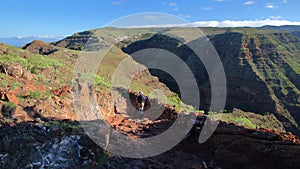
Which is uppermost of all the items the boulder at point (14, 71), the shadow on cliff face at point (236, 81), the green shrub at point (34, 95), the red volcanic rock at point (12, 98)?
the boulder at point (14, 71)

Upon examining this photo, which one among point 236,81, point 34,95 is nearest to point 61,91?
point 34,95

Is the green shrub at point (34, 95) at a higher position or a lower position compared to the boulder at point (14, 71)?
lower

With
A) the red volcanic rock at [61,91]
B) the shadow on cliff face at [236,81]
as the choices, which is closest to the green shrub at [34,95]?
the red volcanic rock at [61,91]

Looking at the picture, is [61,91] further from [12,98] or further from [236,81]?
[236,81]

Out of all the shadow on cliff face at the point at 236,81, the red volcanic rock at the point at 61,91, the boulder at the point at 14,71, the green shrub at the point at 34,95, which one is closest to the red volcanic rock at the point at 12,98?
the green shrub at the point at 34,95

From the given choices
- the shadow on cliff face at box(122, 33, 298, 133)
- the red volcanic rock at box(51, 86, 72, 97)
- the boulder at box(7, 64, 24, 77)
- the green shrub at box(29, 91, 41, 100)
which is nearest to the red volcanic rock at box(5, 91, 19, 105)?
the green shrub at box(29, 91, 41, 100)

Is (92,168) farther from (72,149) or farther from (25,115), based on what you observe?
(25,115)

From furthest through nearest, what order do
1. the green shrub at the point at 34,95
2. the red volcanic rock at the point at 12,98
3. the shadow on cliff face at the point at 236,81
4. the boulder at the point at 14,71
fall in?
the shadow on cliff face at the point at 236,81 → the boulder at the point at 14,71 → the green shrub at the point at 34,95 → the red volcanic rock at the point at 12,98

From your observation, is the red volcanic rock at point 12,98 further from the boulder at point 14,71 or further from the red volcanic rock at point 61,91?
the boulder at point 14,71

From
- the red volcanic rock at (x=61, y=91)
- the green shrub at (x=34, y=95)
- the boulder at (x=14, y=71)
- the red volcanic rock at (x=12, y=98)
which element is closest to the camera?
the red volcanic rock at (x=12, y=98)

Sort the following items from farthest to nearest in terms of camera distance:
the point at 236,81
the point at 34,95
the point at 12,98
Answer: the point at 236,81 < the point at 34,95 < the point at 12,98

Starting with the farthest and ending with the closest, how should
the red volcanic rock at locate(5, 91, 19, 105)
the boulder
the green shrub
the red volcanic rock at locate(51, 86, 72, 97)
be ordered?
the boulder → the red volcanic rock at locate(51, 86, 72, 97) → the green shrub → the red volcanic rock at locate(5, 91, 19, 105)

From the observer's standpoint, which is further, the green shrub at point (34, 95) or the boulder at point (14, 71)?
the boulder at point (14, 71)

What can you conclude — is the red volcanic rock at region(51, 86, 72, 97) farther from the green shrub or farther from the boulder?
the boulder
